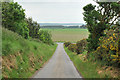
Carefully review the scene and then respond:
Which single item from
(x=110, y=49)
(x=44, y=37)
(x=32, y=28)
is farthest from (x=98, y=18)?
(x=44, y=37)

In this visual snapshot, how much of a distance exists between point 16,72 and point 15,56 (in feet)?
8.55

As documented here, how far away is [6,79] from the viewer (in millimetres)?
10336

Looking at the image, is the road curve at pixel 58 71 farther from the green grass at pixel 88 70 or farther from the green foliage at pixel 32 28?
the green foliage at pixel 32 28

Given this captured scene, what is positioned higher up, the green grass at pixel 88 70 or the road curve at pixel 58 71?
the green grass at pixel 88 70

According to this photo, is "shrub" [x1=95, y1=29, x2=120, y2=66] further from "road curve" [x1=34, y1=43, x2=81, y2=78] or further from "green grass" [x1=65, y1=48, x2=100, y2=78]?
"road curve" [x1=34, y1=43, x2=81, y2=78]

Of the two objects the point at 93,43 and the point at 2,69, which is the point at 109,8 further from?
the point at 2,69

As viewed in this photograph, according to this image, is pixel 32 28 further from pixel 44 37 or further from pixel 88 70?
pixel 88 70

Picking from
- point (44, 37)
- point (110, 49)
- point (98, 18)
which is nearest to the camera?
point (110, 49)

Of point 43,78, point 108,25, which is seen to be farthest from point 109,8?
point 43,78

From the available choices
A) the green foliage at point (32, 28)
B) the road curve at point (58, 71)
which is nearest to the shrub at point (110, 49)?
the road curve at point (58, 71)

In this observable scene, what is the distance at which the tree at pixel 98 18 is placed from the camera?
66.6 ft

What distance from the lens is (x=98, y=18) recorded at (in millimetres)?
20469

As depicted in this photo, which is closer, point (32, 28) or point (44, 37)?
point (32, 28)

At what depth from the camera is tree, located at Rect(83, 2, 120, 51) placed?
20297 mm
